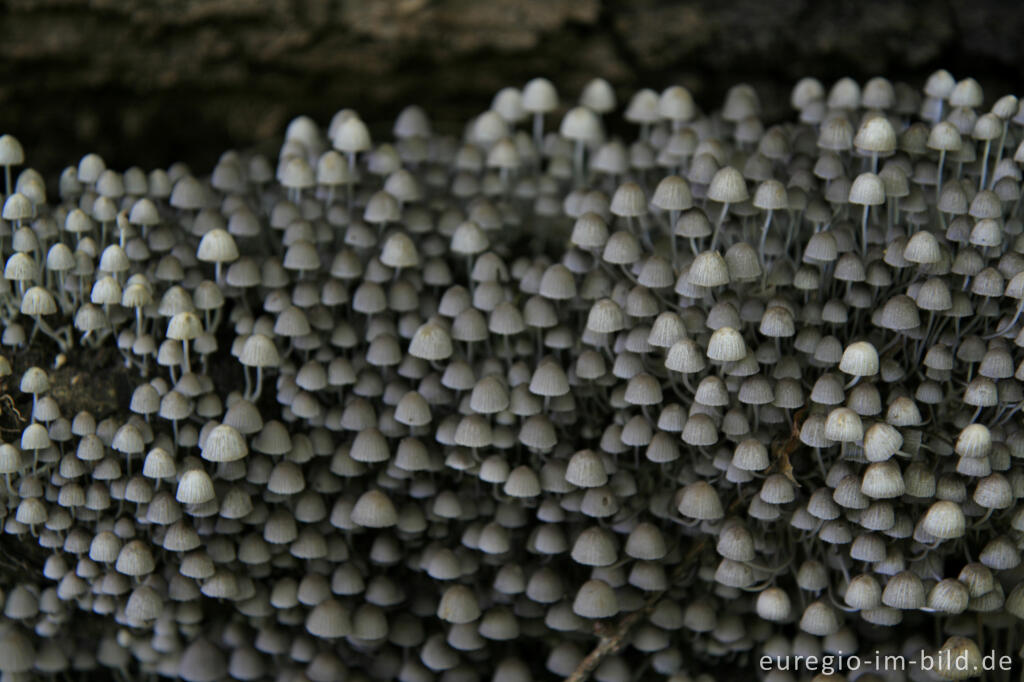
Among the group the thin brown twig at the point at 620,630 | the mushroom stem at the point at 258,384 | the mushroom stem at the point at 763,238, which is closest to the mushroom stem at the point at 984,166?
the mushroom stem at the point at 763,238

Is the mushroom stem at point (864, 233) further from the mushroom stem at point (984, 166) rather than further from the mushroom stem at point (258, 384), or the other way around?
the mushroom stem at point (258, 384)

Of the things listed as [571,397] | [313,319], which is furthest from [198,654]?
[571,397]

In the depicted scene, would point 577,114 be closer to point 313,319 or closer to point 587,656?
point 313,319

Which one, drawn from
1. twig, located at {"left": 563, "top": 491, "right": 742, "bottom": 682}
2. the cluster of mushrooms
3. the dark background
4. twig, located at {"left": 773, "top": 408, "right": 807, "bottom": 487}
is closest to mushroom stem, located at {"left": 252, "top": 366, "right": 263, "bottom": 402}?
the cluster of mushrooms

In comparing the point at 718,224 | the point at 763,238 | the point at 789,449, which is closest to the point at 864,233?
the point at 763,238

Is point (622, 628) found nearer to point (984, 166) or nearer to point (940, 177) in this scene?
point (940, 177)

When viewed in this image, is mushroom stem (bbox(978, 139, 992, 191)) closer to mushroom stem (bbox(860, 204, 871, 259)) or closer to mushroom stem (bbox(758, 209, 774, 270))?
mushroom stem (bbox(860, 204, 871, 259))
